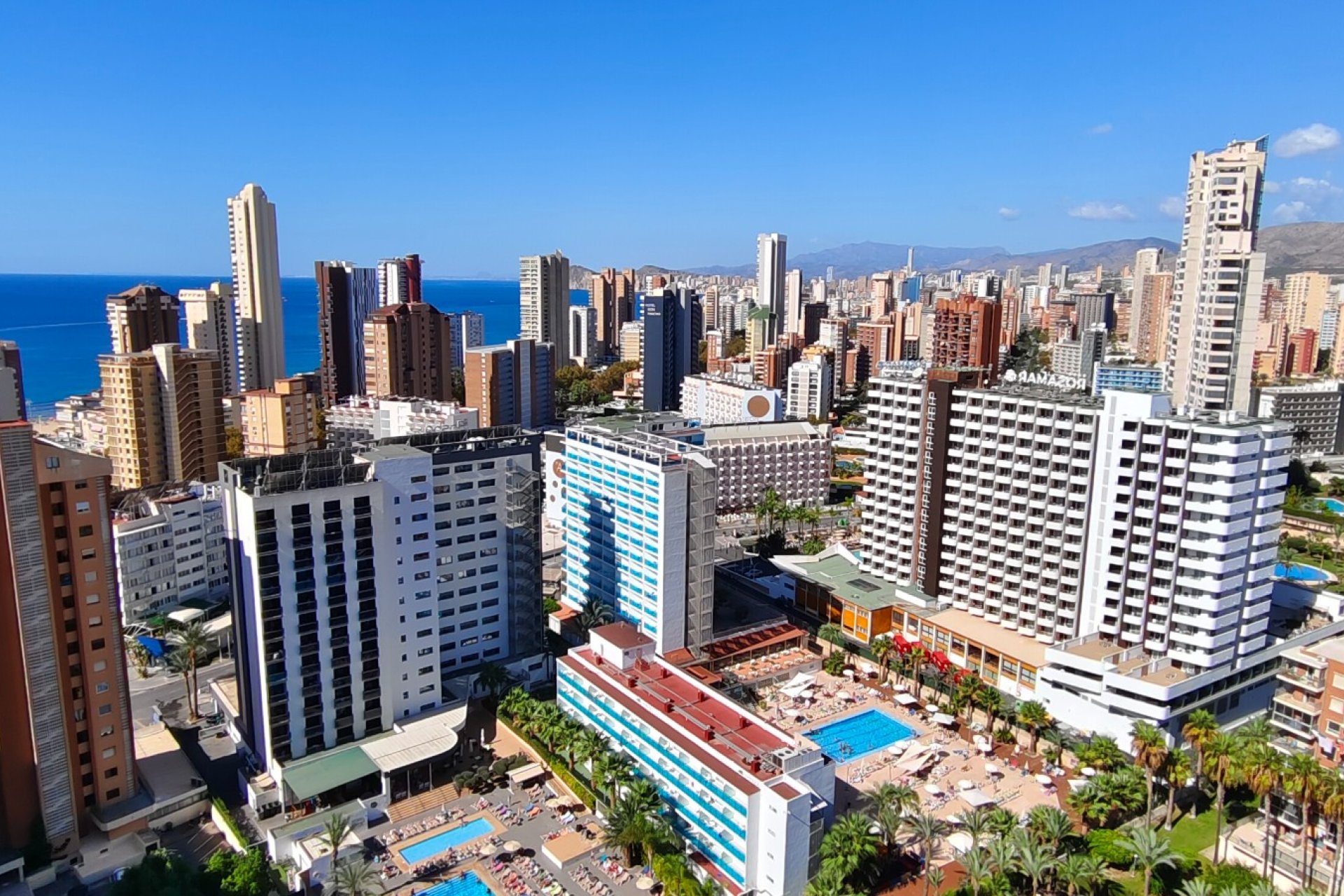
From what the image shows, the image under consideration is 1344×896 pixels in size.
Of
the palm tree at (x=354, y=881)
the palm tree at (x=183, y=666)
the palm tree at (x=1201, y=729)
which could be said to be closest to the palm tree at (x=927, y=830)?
the palm tree at (x=1201, y=729)

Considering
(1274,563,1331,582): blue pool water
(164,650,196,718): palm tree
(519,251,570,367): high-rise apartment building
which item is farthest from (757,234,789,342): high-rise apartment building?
(164,650,196,718): palm tree

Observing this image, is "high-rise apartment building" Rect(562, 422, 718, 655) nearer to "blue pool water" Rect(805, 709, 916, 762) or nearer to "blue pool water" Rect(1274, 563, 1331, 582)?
"blue pool water" Rect(805, 709, 916, 762)

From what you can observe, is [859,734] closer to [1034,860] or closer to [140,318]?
[1034,860]

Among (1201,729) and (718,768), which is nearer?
(718,768)

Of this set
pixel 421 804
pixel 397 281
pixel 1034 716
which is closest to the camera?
pixel 421 804

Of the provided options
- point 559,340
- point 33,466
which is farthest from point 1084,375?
point 33,466

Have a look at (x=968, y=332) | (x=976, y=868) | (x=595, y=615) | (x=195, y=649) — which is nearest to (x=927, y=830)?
(x=976, y=868)

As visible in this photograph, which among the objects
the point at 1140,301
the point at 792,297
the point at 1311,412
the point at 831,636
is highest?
the point at 792,297
